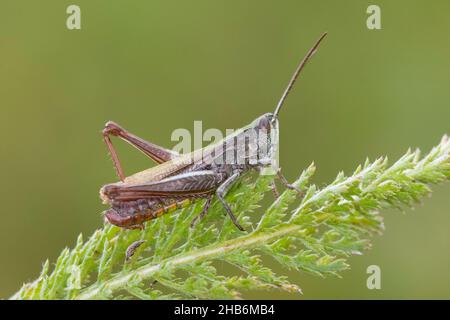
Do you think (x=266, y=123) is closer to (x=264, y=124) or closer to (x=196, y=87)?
(x=264, y=124)

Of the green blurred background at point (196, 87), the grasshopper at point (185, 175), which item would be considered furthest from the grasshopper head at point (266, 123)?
the green blurred background at point (196, 87)

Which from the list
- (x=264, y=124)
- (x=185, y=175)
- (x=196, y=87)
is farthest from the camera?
(x=196, y=87)

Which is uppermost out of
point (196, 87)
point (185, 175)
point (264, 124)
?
point (196, 87)

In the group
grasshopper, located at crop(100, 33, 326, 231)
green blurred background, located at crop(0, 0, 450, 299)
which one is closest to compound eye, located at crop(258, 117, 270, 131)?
grasshopper, located at crop(100, 33, 326, 231)

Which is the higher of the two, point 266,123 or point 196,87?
point 196,87

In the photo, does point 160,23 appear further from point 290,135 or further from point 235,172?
point 235,172

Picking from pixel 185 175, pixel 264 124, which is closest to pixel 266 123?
pixel 264 124

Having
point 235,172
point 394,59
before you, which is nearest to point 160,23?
point 394,59
